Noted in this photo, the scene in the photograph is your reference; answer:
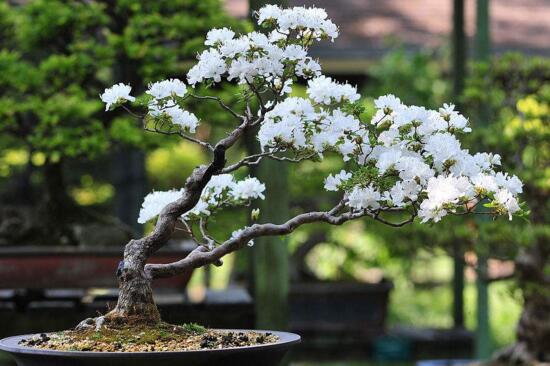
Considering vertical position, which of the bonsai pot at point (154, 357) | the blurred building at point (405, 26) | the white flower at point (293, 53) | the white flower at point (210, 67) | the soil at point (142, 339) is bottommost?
the bonsai pot at point (154, 357)

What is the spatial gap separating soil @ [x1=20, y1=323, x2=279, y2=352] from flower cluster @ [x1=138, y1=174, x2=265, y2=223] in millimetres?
444

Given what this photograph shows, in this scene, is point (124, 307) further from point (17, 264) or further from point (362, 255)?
point (362, 255)

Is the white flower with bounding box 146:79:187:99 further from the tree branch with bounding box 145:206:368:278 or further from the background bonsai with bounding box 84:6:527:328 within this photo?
the tree branch with bounding box 145:206:368:278

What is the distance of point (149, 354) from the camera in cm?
272

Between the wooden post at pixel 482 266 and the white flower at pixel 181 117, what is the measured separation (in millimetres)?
3250

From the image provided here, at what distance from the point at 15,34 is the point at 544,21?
5597mm

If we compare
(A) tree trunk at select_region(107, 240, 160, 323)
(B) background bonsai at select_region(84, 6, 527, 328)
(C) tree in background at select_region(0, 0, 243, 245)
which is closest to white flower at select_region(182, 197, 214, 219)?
(B) background bonsai at select_region(84, 6, 527, 328)

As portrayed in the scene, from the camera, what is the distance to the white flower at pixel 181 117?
3141 millimetres

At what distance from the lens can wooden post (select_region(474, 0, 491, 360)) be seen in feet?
20.1

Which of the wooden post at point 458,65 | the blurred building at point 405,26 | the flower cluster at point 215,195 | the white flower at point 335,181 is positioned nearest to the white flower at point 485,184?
the white flower at point 335,181

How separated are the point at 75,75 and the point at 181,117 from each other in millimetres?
3004

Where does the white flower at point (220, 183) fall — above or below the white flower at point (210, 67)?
below

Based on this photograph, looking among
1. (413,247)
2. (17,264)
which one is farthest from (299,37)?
(413,247)

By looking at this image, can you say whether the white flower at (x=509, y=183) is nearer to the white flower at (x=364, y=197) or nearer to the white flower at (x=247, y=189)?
the white flower at (x=364, y=197)
